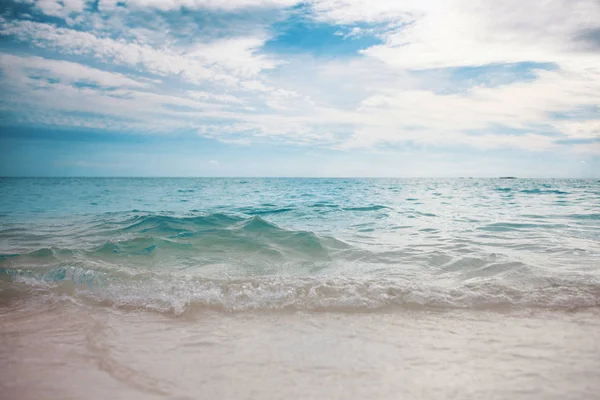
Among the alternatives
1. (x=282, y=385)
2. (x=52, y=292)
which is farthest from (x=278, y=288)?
(x=52, y=292)

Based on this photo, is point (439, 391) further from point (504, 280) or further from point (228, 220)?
point (228, 220)

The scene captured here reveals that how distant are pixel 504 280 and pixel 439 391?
3.44m

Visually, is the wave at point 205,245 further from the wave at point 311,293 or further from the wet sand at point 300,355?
the wet sand at point 300,355

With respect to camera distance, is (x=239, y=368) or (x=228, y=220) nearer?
(x=239, y=368)

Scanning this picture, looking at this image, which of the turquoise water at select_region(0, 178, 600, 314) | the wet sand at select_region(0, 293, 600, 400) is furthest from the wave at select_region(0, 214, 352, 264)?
the wet sand at select_region(0, 293, 600, 400)

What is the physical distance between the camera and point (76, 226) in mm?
12328

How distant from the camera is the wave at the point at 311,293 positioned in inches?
171

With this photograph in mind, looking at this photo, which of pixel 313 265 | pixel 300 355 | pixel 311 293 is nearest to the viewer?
pixel 300 355

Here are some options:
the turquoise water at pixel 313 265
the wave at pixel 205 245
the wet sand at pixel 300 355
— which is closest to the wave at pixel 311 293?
the turquoise water at pixel 313 265

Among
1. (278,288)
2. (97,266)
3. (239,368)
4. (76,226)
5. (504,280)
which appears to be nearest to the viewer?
(239,368)

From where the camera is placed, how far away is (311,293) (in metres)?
4.68

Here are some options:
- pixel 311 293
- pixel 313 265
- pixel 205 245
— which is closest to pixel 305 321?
pixel 311 293

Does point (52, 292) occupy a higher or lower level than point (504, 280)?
lower

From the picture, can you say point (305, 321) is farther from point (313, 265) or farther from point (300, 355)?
point (313, 265)
